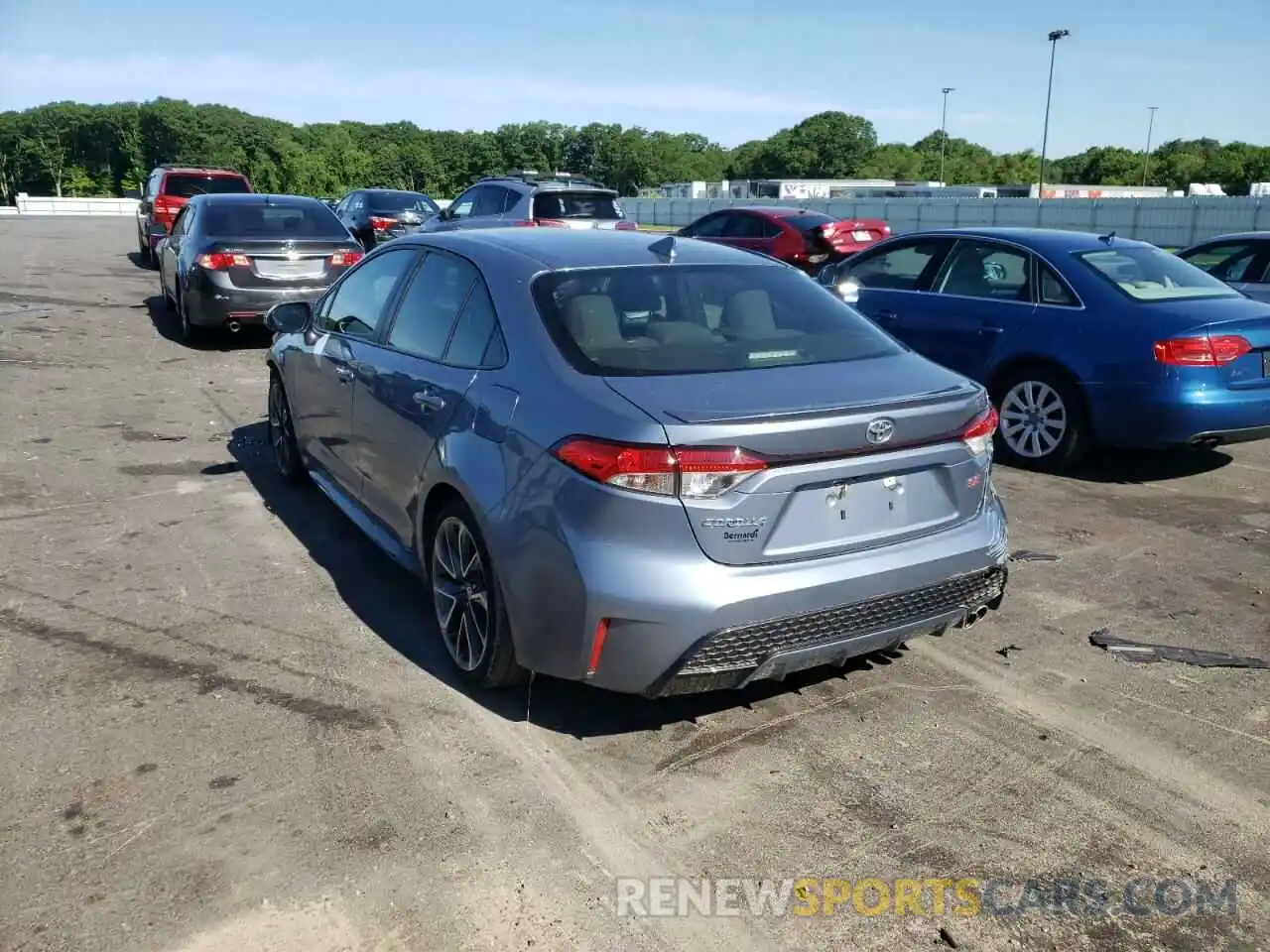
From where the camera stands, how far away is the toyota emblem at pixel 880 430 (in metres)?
3.36

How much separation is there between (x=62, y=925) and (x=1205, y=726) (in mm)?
3621

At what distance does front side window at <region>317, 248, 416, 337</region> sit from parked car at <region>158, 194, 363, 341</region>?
575cm

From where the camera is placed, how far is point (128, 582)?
5.07 m

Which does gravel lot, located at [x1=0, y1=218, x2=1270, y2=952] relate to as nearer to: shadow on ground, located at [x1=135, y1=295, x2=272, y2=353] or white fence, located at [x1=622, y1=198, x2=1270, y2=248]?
shadow on ground, located at [x1=135, y1=295, x2=272, y2=353]

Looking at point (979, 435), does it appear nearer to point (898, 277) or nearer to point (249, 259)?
point (898, 277)

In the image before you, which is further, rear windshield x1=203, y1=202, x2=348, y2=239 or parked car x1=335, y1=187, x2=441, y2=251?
parked car x1=335, y1=187, x2=441, y2=251

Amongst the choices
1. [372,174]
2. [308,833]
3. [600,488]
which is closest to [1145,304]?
[600,488]

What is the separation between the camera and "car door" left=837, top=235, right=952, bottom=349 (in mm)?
8203

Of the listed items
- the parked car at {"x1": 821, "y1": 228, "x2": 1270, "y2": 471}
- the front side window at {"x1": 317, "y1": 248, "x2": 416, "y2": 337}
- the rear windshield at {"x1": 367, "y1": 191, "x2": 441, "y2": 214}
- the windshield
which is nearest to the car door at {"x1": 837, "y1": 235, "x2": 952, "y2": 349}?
the parked car at {"x1": 821, "y1": 228, "x2": 1270, "y2": 471}

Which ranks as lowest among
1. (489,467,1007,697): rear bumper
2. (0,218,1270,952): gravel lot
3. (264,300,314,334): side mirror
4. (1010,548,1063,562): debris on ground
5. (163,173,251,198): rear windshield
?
(0,218,1270,952): gravel lot

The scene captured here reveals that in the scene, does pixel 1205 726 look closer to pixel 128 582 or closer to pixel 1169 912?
pixel 1169 912

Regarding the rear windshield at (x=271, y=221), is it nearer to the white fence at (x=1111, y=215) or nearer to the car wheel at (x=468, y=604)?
the car wheel at (x=468, y=604)

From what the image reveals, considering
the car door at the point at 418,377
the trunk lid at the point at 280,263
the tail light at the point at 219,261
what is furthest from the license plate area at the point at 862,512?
the tail light at the point at 219,261

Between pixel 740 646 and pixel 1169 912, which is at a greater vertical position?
pixel 740 646
